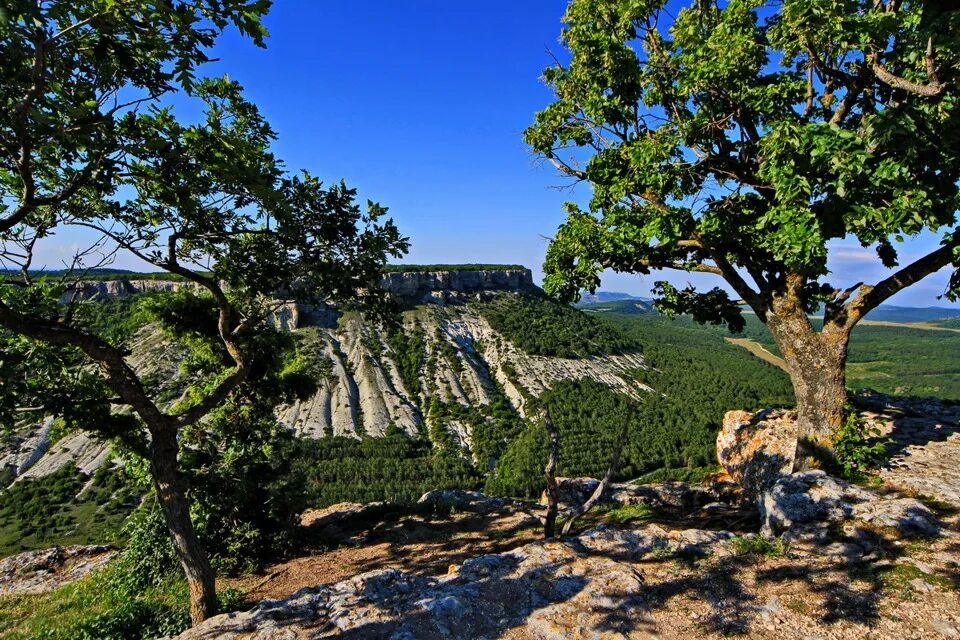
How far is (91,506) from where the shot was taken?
63.8 metres

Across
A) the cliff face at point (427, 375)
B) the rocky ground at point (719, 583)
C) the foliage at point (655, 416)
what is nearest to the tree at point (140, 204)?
the rocky ground at point (719, 583)

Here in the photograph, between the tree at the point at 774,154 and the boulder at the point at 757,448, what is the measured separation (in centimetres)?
187

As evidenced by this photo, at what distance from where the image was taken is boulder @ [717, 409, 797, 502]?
1122cm

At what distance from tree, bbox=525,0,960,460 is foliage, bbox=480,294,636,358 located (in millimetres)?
114811

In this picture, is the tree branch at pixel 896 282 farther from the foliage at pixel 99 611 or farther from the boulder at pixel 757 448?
the foliage at pixel 99 611

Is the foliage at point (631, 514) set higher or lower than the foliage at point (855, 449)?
lower

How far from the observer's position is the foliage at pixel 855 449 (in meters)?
9.01

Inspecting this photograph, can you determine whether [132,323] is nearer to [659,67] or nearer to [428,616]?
[428,616]

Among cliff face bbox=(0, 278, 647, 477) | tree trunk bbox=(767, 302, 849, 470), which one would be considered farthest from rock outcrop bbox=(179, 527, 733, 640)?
cliff face bbox=(0, 278, 647, 477)

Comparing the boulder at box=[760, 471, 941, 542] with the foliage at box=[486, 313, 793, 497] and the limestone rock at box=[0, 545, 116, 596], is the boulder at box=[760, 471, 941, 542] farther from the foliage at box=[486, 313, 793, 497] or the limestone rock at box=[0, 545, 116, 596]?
the foliage at box=[486, 313, 793, 497]

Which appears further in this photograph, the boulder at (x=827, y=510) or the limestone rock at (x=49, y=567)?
the limestone rock at (x=49, y=567)

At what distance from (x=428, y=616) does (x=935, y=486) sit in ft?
30.9

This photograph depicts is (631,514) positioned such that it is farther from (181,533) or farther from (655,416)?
(655,416)

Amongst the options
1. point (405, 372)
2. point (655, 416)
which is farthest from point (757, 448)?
point (405, 372)
